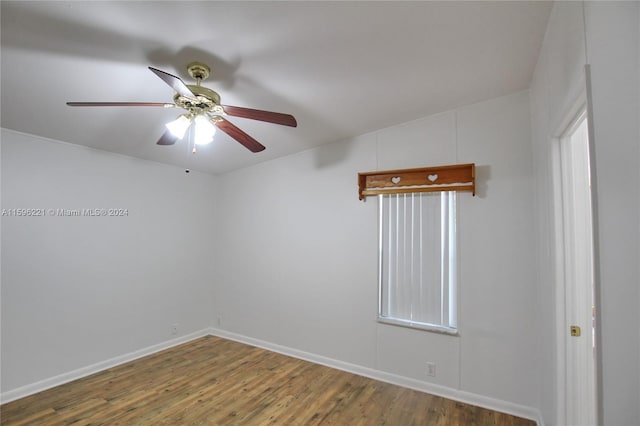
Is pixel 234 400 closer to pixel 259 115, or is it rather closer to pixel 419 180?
pixel 259 115

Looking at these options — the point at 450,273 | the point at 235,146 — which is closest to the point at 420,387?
the point at 450,273

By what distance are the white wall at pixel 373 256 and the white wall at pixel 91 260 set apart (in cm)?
68

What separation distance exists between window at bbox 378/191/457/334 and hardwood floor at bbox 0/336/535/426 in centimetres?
70

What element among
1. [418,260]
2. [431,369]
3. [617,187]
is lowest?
[431,369]

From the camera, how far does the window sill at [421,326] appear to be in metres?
2.98

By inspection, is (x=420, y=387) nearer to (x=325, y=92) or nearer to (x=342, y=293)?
(x=342, y=293)

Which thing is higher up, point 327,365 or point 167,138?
point 167,138

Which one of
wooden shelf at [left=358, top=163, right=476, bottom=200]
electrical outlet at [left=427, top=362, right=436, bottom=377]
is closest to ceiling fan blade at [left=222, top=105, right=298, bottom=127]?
wooden shelf at [left=358, top=163, right=476, bottom=200]

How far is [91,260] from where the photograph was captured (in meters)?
3.45

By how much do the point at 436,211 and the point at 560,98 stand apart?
5.03 ft

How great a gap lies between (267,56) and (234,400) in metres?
2.97

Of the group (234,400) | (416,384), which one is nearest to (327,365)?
(416,384)

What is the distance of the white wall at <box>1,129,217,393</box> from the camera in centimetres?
293

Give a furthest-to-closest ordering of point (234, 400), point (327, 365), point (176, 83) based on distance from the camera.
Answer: point (327, 365) → point (234, 400) → point (176, 83)
